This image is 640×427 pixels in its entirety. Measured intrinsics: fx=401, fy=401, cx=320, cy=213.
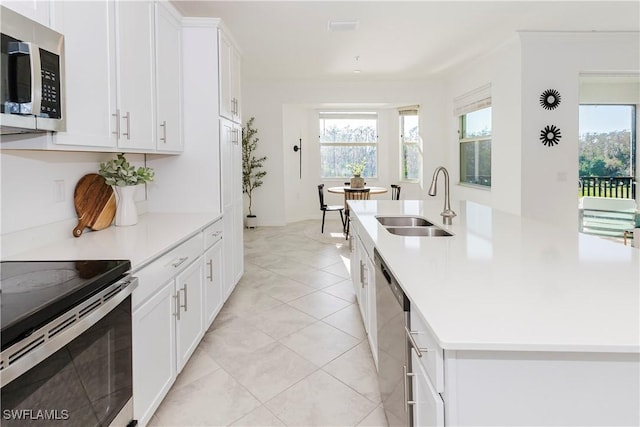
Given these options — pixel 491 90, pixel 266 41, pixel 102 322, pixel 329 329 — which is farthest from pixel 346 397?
pixel 491 90

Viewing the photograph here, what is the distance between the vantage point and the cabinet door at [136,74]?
217cm

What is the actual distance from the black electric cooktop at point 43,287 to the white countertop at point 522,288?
101cm

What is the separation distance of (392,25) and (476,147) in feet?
9.30

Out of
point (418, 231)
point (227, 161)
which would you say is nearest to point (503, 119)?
point (418, 231)

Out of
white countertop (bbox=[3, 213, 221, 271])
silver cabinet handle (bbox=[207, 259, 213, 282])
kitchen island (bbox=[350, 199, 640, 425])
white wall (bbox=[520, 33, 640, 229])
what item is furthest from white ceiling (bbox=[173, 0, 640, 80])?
Answer: kitchen island (bbox=[350, 199, 640, 425])

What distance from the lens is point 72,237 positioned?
2.20 m

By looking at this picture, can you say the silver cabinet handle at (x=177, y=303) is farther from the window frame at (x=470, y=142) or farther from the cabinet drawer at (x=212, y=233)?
the window frame at (x=470, y=142)

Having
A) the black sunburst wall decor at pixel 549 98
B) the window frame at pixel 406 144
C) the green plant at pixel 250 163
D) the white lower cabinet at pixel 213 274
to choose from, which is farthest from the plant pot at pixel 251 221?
the black sunburst wall decor at pixel 549 98

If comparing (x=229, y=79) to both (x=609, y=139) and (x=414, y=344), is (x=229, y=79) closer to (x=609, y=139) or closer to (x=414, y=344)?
(x=414, y=344)

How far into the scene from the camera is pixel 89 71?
1861 mm

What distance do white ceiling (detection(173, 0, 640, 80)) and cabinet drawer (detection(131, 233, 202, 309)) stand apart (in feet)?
8.37

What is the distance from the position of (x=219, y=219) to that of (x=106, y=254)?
55.4 inches

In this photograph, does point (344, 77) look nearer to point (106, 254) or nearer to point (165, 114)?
point (165, 114)

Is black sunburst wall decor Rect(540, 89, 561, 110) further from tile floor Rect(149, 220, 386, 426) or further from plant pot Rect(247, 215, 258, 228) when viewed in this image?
plant pot Rect(247, 215, 258, 228)
